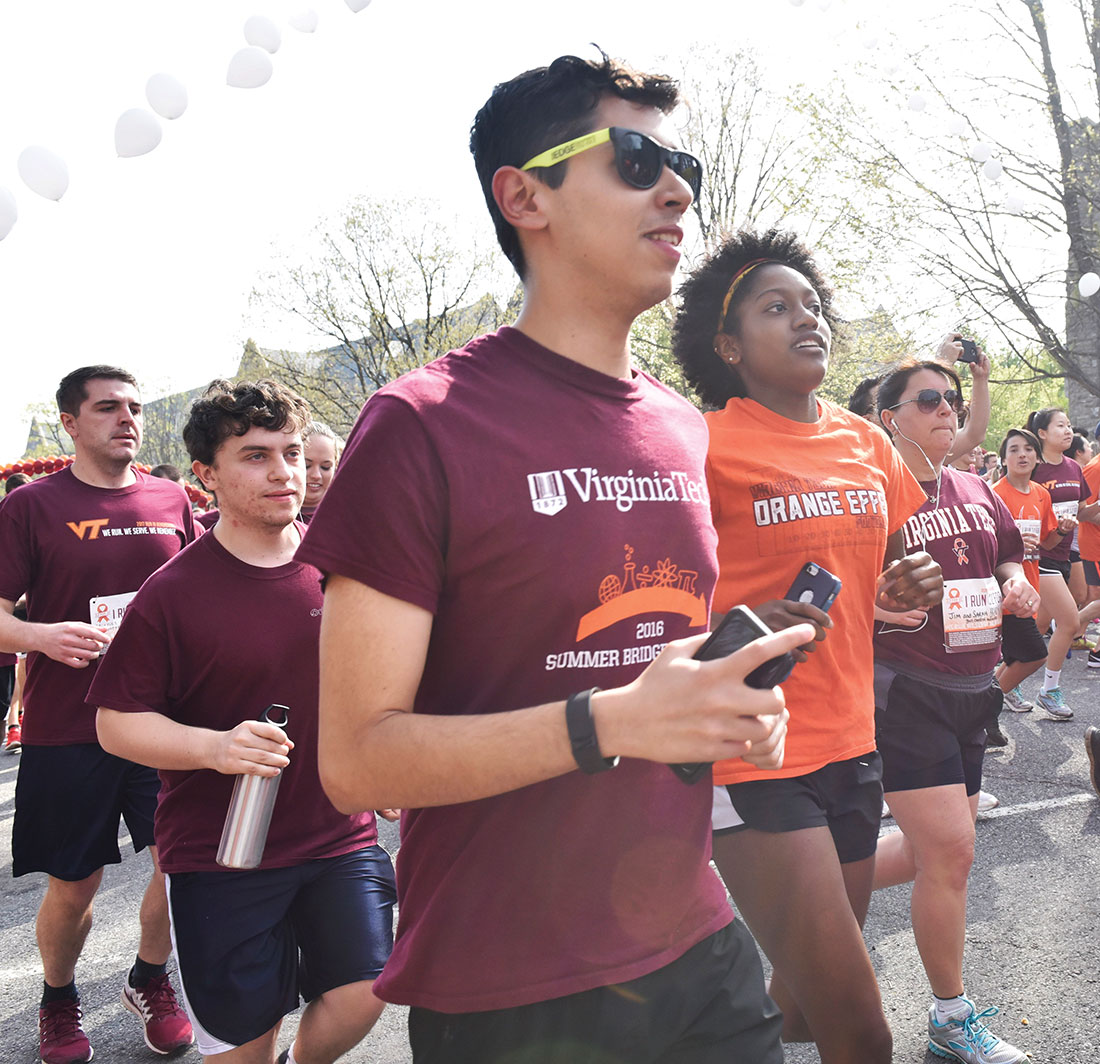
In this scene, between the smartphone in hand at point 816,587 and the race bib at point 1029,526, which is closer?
the smartphone in hand at point 816,587

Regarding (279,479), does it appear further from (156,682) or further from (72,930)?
(72,930)

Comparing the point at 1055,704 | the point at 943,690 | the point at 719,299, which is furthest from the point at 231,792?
the point at 1055,704

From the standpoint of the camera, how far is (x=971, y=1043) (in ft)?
10.7

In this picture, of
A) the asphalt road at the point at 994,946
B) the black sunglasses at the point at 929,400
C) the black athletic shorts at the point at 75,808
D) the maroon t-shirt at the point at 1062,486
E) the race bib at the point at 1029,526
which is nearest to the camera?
the asphalt road at the point at 994,946

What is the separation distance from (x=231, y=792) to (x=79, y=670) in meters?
1.80

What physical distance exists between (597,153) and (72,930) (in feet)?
12.1

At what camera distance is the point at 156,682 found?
280 centimetres

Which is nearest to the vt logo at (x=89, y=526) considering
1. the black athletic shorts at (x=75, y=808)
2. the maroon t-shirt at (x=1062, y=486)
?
the black athletic shorts at (x=75, y=808)

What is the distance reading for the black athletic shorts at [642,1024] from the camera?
150cm

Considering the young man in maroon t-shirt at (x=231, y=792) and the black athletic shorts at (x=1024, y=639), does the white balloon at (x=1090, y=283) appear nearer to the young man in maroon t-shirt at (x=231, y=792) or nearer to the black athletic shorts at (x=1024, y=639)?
the black athletic shorts at (x=1024, y=639)

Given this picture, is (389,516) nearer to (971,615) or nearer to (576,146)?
(576,146)

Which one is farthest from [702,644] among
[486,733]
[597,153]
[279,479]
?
[279,479]

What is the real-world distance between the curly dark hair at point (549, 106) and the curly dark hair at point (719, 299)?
4.88ft

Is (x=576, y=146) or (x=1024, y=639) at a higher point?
(x=576, y=146)
